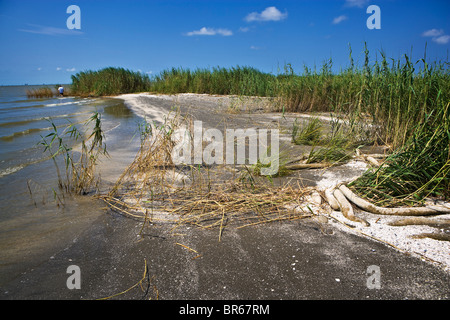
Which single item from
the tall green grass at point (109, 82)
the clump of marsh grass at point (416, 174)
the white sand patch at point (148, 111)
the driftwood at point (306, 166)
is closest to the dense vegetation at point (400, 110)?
the clump of marsh grass at point (416, 174)

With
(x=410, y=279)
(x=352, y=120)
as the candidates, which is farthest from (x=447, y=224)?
(x=352, y=120)

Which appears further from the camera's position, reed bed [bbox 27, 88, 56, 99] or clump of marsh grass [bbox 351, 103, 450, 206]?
reed bed [bbox 27, 88, 56, 99]

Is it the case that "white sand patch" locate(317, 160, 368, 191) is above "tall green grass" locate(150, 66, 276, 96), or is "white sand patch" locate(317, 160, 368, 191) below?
below

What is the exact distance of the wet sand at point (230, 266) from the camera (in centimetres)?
170

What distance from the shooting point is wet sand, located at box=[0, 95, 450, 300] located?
5.58ft

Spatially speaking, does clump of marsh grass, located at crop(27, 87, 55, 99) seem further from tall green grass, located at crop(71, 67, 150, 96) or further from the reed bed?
tall green grass, located at crop(71, 67, 150, 96)

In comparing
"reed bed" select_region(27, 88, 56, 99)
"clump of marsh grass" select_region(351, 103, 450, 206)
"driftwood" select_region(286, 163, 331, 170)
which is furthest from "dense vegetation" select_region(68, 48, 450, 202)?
"reed bed" select_region(27, 88, 56, 99)

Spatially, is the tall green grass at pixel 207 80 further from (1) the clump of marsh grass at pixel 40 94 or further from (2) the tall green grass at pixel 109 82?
(1) the clump of marsh grass at pixel 40 94

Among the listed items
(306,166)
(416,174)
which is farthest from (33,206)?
(416,174)

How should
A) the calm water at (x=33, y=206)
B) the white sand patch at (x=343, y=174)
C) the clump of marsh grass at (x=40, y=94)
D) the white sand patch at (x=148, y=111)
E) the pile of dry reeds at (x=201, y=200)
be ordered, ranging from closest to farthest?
the calm water at (x=33, y=206)
the pile of dry reeds at (x=201, y=200)
the white sand patch at (x=343, y=174)
the white sand patch at (x=148, y=111)
the clump of marsh grass at (x=40, y=94)

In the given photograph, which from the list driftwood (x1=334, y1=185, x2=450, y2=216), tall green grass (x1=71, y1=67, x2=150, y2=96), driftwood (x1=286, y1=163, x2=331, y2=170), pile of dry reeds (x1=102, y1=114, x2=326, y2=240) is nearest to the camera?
driftwood (x1=334, y1=185, x2=450, y2=216)

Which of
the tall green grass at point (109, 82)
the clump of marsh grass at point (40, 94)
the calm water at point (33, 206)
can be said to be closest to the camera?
the calm water at point (33, 206)

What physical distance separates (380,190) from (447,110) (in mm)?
1210
